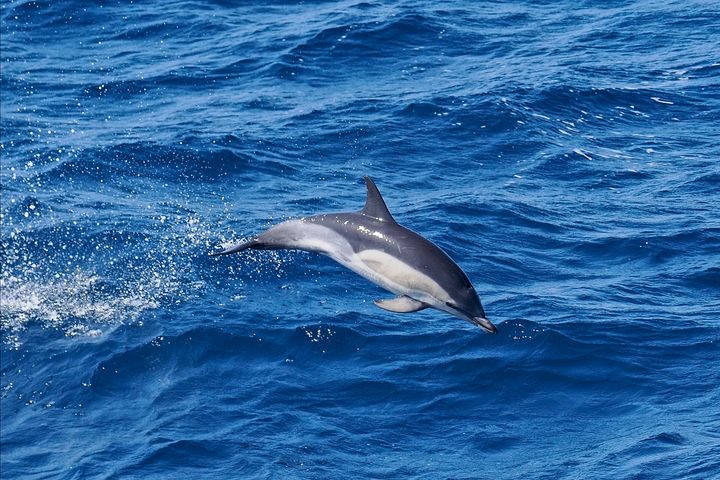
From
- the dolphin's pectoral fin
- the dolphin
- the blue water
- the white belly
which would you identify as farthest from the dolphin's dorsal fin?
the blue water

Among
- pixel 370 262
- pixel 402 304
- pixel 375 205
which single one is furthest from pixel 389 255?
pixel 375 205

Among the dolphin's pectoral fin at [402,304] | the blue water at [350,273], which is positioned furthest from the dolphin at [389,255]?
the blue water at [350,273]

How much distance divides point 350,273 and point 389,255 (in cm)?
→ 986

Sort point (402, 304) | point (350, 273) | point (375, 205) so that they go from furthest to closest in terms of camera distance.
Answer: point (350, 273) < point (375, 205) < point (402, 304)

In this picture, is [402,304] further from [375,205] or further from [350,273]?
[350,273]

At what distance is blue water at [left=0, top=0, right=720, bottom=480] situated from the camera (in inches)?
640

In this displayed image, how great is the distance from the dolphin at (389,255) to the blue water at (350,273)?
5145 millimetres

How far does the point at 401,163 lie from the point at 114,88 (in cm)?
773

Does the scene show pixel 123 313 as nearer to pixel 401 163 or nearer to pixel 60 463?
pixel 60 463

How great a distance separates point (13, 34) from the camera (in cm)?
3250

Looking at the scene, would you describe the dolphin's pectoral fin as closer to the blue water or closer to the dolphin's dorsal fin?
the dolphin's dorsal fin

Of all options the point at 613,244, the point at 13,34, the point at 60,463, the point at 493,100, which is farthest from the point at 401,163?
the point at 13,34

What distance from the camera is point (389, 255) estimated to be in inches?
411

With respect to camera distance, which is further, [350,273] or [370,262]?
[350,273]
